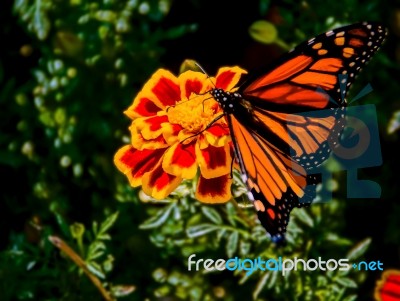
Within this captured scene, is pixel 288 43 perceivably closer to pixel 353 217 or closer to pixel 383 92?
pixel 383 92

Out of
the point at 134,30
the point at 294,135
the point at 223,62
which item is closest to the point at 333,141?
the point at 294,135

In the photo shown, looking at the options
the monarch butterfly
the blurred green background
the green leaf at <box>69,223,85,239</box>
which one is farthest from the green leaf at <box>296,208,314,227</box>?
the green leaf at <box>69,223,85,239</box>

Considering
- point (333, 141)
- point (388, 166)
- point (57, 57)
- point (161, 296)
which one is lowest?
point (161, 296)

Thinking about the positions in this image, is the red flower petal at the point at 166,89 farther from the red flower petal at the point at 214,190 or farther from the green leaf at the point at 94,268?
the green leaf at the point at 94,268

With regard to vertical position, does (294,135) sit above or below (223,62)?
below

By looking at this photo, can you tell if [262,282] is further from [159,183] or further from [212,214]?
[159,183]

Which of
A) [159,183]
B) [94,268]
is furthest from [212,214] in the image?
[159,183]
